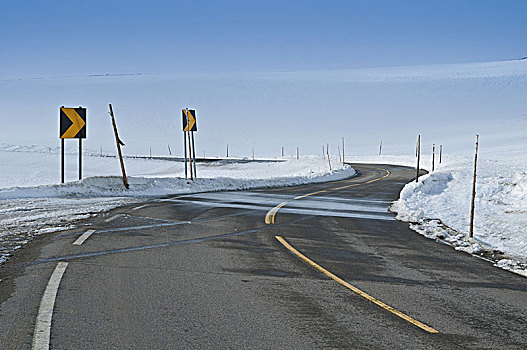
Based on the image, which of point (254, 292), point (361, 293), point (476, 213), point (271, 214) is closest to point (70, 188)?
point (271, 214)

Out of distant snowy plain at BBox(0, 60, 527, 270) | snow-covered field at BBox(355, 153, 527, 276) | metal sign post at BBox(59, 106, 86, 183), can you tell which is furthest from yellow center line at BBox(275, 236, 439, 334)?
distant snowy plain at BBox(0, 60, 527, 270)

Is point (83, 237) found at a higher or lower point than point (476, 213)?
higher

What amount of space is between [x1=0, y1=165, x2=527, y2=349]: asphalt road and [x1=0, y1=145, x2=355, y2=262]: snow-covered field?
53.3 inches

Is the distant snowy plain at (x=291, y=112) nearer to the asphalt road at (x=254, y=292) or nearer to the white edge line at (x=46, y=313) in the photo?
the asphalt road at (x=254, y=292)

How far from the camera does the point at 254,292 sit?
6.62 metres

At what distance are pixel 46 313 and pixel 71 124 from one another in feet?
52.4

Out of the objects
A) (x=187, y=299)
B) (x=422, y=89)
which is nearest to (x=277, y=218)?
(x=187, y=299)

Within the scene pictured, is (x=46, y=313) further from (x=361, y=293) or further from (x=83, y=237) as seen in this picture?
(x=83, y=237)

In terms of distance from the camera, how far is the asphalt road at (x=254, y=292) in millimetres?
5133

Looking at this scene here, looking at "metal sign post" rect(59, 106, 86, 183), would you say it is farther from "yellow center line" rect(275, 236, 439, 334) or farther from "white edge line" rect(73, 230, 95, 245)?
"yellow center line" rect(275, 236, 439, 334)

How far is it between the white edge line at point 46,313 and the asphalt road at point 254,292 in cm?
2

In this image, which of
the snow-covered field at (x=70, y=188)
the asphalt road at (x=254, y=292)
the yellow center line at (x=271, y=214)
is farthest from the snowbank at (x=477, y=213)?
the snow-covered field at (x=70, y=188)

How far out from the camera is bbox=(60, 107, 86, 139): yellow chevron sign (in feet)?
67.0

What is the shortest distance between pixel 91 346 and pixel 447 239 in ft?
26.2
